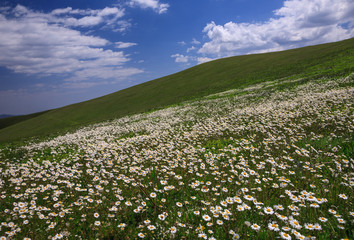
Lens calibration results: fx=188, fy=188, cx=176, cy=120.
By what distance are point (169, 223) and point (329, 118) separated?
8.65 meters

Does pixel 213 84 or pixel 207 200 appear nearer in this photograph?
pixel 207 200

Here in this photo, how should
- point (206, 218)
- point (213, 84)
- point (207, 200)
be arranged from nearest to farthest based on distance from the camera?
point (206, 218) < point (207, 200) < point (213, 84)

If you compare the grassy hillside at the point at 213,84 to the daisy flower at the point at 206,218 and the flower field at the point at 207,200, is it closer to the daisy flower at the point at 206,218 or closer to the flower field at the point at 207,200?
the flower field at the point at 207,200

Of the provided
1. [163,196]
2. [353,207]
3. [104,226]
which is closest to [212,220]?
[163,196]

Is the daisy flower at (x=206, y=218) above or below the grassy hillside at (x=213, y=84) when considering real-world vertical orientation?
below

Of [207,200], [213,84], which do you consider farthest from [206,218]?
[213,84]

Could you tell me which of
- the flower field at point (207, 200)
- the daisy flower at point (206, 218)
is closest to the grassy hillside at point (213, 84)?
the flower field at point (207, 200)

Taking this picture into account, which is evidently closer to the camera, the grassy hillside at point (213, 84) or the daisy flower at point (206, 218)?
the daisy flower at point (206, 218)

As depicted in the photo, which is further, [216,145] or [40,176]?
[216,145]

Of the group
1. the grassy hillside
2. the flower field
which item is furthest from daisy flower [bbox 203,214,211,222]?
the grassy hillside

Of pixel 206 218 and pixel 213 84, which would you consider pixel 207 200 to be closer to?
pixel 206 218

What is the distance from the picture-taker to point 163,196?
4.55 meters

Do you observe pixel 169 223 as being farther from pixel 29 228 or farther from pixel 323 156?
pixel 323 156

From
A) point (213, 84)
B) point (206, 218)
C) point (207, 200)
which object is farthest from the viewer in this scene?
point (213, 84)
